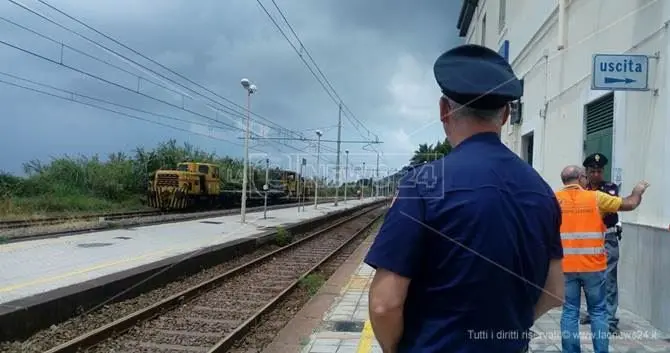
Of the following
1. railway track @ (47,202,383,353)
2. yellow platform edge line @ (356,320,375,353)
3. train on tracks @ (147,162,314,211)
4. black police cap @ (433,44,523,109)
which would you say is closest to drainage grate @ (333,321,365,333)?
yellow platform edge line @ (356,320,375,353)

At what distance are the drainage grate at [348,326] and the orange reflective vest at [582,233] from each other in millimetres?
2696

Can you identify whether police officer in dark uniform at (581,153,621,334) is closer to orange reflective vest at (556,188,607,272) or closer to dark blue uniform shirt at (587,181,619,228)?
dark blue uniform shirt at (587,181,619,228)

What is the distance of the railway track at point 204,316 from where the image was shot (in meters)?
6.46

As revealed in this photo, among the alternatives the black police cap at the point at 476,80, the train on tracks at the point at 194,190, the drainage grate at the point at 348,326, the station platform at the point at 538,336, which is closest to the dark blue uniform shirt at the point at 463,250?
Answer: the black police cap at the point at 476,80

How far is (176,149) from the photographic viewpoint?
1778 inches

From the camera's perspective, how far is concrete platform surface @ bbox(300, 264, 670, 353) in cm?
548

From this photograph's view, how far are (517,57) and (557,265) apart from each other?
14.2 m

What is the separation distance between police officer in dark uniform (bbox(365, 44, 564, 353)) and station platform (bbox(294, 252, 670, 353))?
3.93 meters

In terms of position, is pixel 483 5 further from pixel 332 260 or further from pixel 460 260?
pixel 460 260

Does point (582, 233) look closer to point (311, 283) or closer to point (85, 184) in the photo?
point (311, 283)

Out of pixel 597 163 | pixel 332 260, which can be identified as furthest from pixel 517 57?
pixel 597 163

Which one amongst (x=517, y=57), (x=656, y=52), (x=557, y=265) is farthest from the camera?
(x=517, y=57)

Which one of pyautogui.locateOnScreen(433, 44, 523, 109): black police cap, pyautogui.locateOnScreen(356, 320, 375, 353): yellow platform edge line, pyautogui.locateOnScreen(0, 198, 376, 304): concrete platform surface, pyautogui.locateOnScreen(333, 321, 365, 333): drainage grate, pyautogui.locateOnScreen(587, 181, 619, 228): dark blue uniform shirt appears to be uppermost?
pyautogui.locateOnScreen(433, 44, 523, 109): black police cap

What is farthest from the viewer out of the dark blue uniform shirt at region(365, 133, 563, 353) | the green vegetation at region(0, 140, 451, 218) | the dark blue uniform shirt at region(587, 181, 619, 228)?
the green vegetation at region(0, 140, 451, 218)
